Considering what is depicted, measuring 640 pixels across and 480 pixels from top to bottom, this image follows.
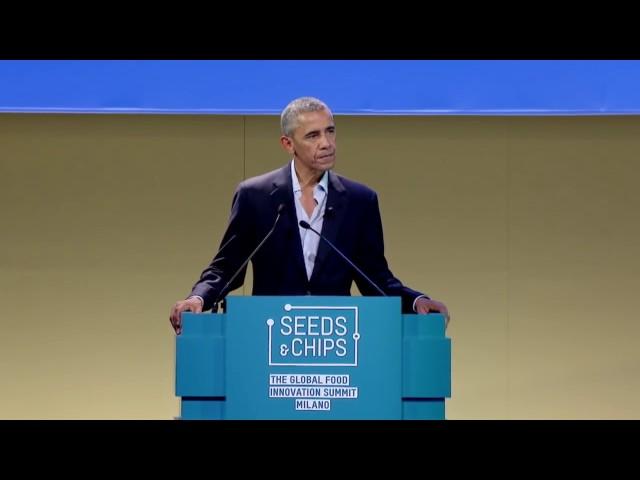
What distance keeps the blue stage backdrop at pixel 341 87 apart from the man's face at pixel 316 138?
154cm

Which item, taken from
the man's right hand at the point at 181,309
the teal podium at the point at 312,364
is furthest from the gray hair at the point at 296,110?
the teal podium at the point at 312,364

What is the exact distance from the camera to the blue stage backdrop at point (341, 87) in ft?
23.2

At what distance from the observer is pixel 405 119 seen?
8070 mm

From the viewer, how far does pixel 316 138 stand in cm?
550

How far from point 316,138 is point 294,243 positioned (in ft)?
1.31

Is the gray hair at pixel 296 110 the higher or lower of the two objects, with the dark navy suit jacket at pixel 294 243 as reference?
higher

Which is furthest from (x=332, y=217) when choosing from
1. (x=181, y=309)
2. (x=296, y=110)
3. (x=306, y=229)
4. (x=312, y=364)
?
(x=312, y=364)

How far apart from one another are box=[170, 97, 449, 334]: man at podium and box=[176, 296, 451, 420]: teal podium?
2.01 feet

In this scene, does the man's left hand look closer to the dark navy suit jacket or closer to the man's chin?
the dark navy suit jacket

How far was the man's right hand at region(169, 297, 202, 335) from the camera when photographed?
502 centimetres

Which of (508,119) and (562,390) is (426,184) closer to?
(508,119)

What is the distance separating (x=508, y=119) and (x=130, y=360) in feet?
8.02

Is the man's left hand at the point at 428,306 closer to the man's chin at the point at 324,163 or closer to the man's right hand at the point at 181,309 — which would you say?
the man's chin at the point at 324,163

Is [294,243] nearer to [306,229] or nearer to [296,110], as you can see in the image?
[306,229]
